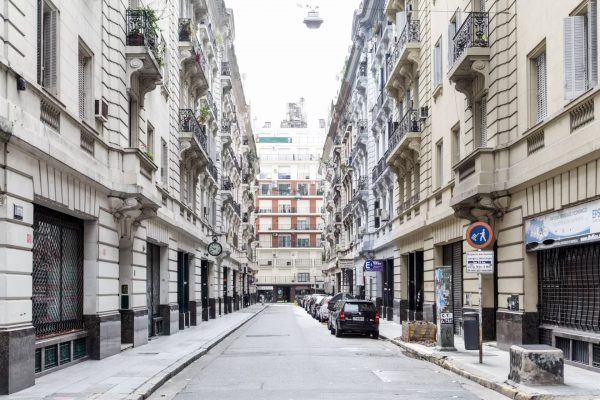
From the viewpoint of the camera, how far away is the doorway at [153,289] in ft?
86.8

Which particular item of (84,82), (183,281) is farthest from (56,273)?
(183,281)

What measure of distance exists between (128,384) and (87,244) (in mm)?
5284

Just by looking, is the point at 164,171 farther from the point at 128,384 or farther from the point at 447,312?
the point at 128,384

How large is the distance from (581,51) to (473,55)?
5.48 meters

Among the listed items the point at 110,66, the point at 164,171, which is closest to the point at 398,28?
the point at 164,171

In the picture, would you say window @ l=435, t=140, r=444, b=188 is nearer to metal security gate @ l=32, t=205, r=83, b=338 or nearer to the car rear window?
the car rear window

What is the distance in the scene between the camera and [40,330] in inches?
601

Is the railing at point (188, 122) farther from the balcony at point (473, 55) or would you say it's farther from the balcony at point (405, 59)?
the balcony at point (473, 55)

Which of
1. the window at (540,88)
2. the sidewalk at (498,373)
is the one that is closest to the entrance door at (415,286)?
the sidewalk at (498,373)

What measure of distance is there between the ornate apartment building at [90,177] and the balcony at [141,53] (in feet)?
0.12

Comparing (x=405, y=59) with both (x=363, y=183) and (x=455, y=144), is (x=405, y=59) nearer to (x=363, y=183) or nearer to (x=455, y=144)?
(x=455, y=144)

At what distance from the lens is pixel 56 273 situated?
16.3 metres

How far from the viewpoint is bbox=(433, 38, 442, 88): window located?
2794 cm

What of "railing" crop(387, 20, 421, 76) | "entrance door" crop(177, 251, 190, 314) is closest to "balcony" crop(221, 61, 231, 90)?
"entrance door" crop(177, 251, 190, 314)
